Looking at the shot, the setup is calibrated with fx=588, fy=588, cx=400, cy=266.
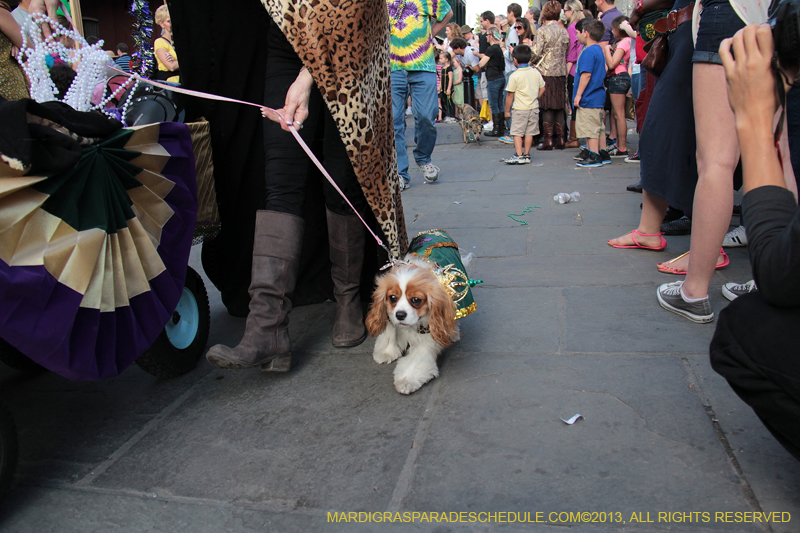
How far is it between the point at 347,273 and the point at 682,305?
1536 millimetres

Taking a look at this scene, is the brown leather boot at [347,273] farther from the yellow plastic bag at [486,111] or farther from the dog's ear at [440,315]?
the yellow plastic bag at [486,111]

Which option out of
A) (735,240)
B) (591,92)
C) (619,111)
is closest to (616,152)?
(619,111)

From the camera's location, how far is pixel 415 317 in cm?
232

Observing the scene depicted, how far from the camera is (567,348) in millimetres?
2438

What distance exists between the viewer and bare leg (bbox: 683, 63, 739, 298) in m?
2.56

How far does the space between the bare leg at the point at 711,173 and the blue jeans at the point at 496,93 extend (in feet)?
28.1

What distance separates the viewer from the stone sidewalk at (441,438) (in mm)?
1564

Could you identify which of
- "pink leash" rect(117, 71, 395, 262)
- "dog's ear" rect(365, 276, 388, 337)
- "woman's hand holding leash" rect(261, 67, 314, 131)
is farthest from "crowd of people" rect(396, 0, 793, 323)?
"woman's hand holding leash" rect(261, 67, 314, 131)

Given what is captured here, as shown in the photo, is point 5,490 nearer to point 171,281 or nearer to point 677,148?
point 171,281

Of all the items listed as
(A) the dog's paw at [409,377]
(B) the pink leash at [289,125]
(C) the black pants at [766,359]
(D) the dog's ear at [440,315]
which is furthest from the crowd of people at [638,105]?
(B) the pink leash at [289,125]

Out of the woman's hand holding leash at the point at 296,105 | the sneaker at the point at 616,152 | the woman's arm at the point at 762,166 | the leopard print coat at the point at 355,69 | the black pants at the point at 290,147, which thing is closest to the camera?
the woman's arm at the point at 762,166

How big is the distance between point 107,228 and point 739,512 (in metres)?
1.90

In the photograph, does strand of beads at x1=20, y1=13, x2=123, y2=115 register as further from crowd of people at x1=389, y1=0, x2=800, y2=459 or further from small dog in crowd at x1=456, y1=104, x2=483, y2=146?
small dog in crowd at x1=456, y1=104, x2=483, y2=146

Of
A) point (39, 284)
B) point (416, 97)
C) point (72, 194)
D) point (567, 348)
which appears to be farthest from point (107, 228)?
point (416, 97)
